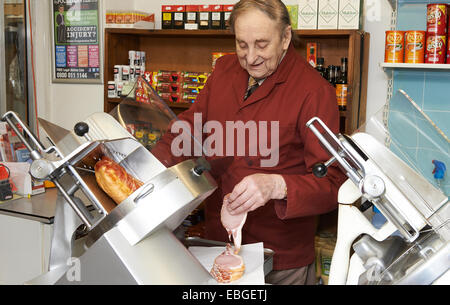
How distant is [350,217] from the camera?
3.57ft

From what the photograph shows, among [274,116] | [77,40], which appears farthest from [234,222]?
[77,40]

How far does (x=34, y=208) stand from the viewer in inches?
97.3

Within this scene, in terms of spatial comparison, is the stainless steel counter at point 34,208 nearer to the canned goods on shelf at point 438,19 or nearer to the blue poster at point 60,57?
the blue poster at point 60,57

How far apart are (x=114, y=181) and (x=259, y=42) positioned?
0.80 m

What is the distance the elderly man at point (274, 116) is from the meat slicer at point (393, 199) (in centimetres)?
47

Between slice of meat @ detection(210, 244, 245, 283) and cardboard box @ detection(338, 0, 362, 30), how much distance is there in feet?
5.59

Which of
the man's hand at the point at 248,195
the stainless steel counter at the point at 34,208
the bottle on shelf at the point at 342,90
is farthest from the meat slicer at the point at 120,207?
the bottle on shelf at the point at 342,90

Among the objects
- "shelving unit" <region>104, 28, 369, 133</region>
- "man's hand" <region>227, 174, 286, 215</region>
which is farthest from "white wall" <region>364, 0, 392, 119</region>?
"man's hand" <region>227, 174, 286, 215</region>

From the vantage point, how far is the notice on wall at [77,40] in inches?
143

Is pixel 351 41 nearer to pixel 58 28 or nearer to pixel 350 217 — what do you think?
pixel 350 217

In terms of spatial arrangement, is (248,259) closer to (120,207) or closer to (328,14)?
(120,207)
